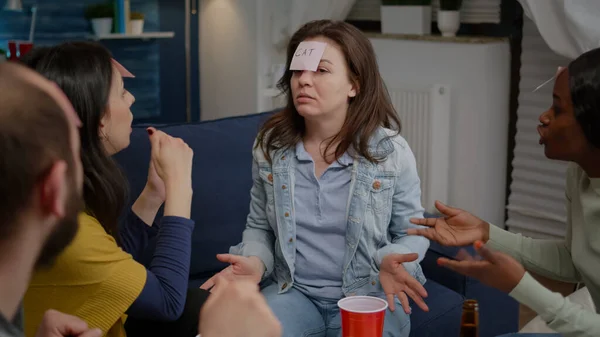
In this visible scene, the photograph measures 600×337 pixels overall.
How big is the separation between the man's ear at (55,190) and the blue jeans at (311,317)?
1.14 m

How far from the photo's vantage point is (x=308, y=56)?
7.16ft

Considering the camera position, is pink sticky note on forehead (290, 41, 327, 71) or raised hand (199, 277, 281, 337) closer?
raised hand (199, 277, 281, 337)

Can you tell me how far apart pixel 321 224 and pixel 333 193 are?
0.09m

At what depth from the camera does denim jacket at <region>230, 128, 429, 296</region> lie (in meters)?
2.18

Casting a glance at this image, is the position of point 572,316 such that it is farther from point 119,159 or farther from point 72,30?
point 72,30

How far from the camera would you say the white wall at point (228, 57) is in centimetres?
475

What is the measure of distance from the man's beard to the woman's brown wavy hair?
120 cm

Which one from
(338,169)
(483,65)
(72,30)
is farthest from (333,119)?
(72,30)

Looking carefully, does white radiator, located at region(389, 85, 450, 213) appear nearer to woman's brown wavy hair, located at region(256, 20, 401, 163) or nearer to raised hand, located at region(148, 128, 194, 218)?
woman's brown wavy hair, located at region(256, 20, 401, 163)

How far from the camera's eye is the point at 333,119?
2254mm

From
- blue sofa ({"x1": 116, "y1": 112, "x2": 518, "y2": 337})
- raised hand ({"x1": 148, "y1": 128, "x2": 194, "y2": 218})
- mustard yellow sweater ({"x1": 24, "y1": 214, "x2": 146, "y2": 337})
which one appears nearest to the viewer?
mustard yellow sweater ({"x1": 24, "y1": 214, "x2": 146, "y2": 337})

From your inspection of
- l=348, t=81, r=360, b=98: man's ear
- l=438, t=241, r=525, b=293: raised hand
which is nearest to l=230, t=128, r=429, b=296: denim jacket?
→ l=348, t=81, r=360, b=98: man's ear

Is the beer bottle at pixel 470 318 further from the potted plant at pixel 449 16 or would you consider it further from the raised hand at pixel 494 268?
the potted plant at pixel 449 16

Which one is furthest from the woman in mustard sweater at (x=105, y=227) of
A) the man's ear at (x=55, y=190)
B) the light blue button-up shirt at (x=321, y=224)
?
the man's ear at (x=55, y=190)
